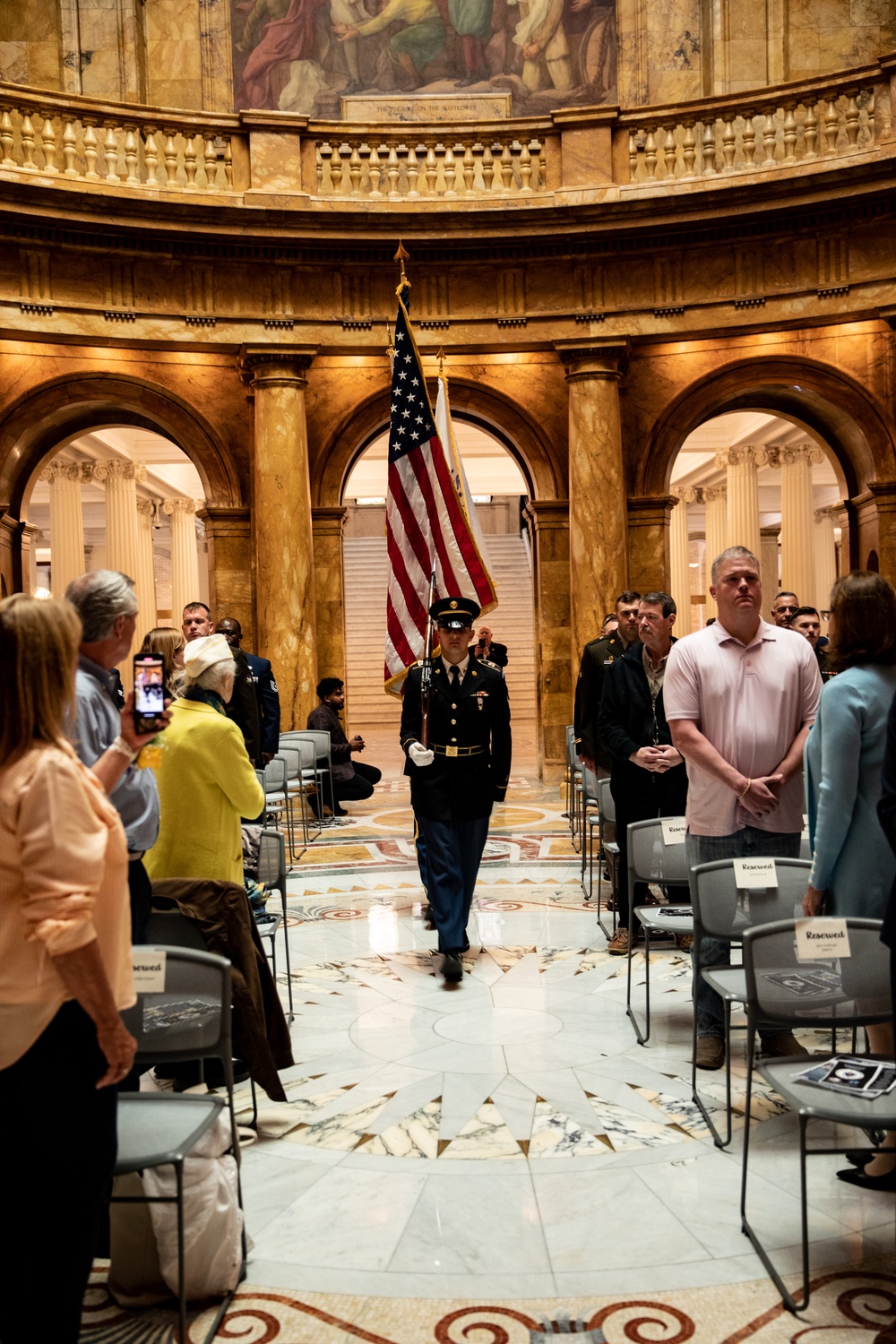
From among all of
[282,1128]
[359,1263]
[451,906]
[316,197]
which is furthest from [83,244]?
[359,1263]

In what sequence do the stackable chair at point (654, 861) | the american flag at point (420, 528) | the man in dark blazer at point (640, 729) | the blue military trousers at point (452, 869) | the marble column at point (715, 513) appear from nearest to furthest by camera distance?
the stackable chair at point (654, 861), the blue military trousers at point (452, 869), the man in dark blazer at point (640, 729), the american flag at point (420, 528), the marble column at point (715, 513)

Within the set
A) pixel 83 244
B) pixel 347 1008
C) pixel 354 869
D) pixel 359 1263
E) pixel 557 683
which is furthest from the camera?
pixel 557 683

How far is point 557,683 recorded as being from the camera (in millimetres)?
14117

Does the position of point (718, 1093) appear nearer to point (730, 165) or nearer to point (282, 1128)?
point (282, 1128)

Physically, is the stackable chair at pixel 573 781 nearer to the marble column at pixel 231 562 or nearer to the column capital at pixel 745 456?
the marble column at pixel 231 562

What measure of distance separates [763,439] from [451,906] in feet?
56.4

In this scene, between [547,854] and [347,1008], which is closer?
[347,1008]

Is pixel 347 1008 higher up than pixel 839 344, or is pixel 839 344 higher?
pixel 839 344

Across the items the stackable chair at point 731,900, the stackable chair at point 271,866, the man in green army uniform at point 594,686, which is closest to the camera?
the stackable chair at point 731,900

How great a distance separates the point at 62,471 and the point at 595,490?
35.8 ft

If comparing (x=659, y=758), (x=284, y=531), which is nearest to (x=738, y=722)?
(x=659, y=758)

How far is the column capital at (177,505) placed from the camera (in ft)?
82.9

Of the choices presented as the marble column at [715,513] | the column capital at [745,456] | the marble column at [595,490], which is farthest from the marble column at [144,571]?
the marble column at [715,513]

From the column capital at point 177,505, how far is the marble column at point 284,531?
12687 mm
